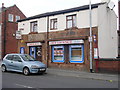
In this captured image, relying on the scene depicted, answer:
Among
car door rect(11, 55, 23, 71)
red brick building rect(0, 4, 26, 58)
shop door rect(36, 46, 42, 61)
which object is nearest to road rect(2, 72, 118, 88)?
car door rect(11, 55, 23, 71)

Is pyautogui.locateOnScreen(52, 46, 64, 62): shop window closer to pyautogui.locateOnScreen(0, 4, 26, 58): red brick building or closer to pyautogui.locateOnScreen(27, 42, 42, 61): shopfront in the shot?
pyautogui.locateOnScreen(27, 42, 42, 61): shopfront

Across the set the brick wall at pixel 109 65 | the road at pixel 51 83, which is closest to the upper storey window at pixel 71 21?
the brick wall at pixel 109 65

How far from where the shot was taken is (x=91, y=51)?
52.4ft

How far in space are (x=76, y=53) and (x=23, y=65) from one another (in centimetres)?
621

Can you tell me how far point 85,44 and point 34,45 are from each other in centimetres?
674

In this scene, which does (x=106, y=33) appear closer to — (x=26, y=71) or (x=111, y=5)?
(x=111, y=5)

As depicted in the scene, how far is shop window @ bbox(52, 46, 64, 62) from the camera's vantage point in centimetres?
1923

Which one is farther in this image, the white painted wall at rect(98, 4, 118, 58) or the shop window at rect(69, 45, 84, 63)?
the shop window at rect(69, 45, 84, 63)

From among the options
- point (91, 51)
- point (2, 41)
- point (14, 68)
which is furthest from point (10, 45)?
point (91, 51)

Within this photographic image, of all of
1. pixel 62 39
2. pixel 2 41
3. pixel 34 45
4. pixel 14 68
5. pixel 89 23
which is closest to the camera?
pixel 14 68

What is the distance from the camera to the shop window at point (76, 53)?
17.9 m

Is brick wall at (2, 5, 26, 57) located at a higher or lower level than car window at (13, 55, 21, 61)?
higher

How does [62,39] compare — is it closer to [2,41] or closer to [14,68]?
[14,68]

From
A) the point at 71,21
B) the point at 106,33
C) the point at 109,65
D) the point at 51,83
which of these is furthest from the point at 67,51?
the point at 51,83
